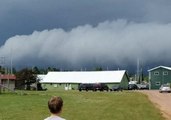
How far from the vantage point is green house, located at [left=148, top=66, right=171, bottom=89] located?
131 meters

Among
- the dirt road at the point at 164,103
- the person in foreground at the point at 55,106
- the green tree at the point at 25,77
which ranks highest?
the green tree at the point at 25,77

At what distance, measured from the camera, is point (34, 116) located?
26156mm

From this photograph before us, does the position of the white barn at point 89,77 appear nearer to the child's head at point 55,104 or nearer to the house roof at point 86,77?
the house roof at point 86,77

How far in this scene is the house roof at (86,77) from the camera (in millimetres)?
134125

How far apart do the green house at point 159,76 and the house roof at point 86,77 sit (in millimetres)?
8541

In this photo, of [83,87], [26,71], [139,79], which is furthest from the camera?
[139,79]

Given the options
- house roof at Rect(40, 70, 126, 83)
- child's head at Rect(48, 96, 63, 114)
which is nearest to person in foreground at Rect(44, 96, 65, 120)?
child's head at Rect(48, 96, 63, 114)

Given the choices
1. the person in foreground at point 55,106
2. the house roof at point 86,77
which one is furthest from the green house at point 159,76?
the person in foreground at point 55,106

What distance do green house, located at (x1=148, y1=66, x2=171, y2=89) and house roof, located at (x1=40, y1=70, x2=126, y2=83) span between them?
8541 mm

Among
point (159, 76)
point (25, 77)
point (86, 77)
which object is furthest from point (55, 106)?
point (86, 77)

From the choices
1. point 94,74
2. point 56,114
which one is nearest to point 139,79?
point 94,74

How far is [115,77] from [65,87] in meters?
15.4

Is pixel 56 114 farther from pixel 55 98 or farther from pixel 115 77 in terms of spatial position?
pixel 115 77

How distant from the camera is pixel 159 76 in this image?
434ft
